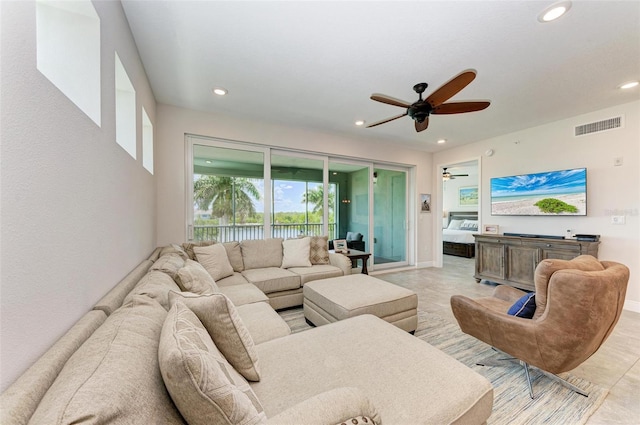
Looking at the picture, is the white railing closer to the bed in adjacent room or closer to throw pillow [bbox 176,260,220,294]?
throw pillow [bbox 176,260,220,294]

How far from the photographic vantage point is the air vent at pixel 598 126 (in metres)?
3.38

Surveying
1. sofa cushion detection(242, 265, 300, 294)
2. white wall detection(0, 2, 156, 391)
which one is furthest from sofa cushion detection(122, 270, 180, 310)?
sofa cushion detection(242, 265, 300, 294)

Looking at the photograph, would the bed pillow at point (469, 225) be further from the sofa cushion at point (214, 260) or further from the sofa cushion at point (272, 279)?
the sofa cushion at point (214, 260)

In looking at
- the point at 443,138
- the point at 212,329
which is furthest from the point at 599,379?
the point at 443,138

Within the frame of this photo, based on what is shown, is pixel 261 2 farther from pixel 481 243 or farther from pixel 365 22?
pixel 481 243

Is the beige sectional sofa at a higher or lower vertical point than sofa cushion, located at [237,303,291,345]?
higher

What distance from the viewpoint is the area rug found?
1.53 m

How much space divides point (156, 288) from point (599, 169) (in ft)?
17.7

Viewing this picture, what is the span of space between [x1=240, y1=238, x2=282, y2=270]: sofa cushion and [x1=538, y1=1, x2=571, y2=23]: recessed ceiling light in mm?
3472

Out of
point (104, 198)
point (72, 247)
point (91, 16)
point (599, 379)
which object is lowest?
point (599, 379)

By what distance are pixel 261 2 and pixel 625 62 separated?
11.2 ft

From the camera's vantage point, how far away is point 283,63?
2469 mm

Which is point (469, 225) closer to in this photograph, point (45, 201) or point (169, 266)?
point (169, 266)

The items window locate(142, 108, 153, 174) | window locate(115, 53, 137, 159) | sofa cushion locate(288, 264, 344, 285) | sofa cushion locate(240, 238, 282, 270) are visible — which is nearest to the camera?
window locate(115, 53, 137, 159)
